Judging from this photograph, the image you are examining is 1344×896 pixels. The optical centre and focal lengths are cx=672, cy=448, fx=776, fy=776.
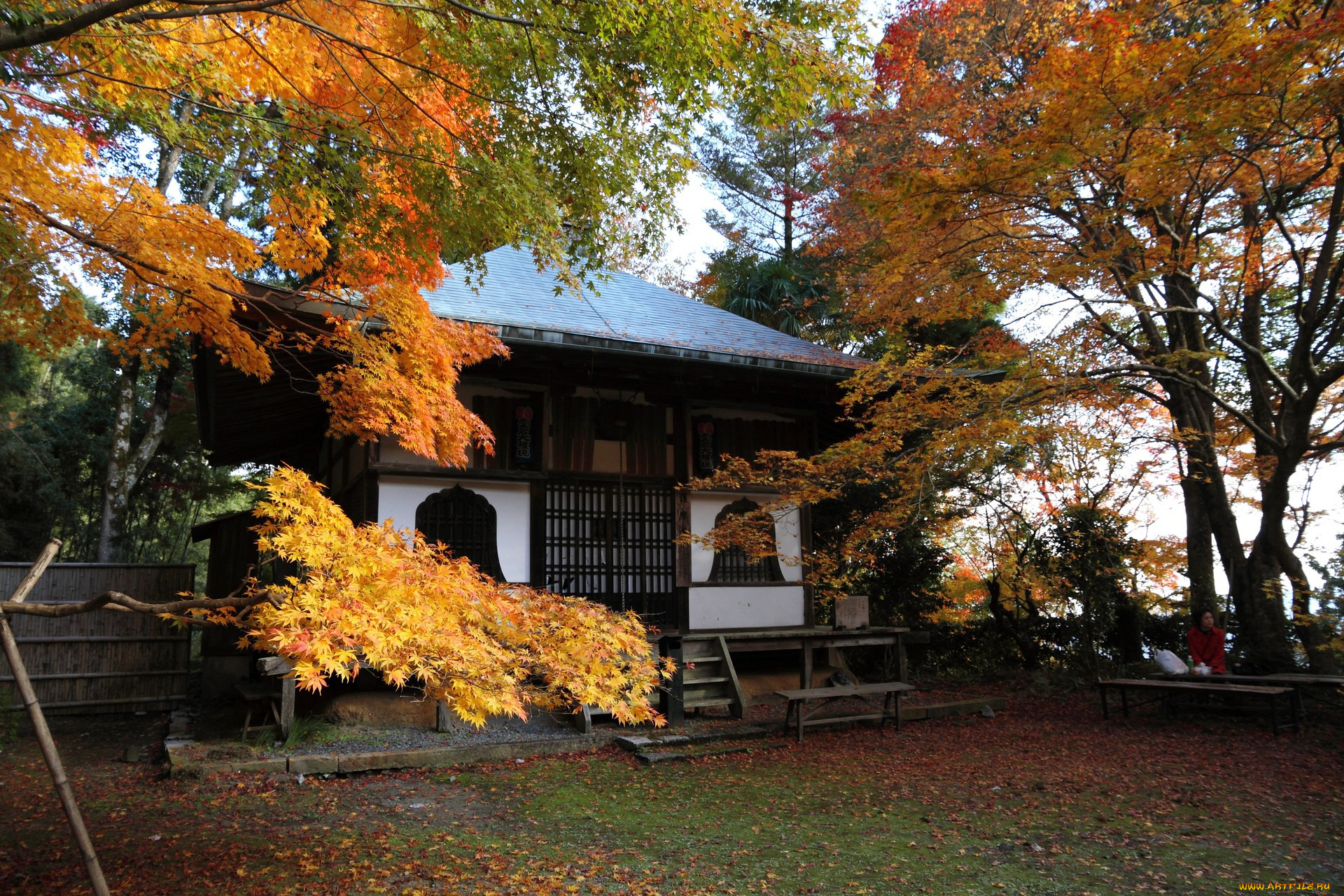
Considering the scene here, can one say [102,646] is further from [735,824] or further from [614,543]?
[735,824]

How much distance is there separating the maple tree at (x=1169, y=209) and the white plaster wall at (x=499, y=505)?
4951 millimetres

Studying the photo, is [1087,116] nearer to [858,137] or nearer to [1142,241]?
[1142,241]

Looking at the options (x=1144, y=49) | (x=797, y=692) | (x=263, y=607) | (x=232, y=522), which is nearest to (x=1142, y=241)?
(x=1144, y=49)

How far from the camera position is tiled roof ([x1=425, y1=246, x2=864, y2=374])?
864 cm

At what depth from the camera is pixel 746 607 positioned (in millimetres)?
10156

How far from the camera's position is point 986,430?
26.6 ft

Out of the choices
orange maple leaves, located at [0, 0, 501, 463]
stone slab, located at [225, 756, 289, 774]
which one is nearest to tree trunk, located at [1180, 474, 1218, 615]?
orange maple leaves, located at [0, 0, 501, 463]

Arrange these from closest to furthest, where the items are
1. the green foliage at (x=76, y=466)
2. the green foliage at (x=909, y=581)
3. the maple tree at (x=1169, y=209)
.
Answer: the maple tree at (x=1169, y=209) → the green foliage at (x=909, y=581) → the green foliage at (x=76, y=466)

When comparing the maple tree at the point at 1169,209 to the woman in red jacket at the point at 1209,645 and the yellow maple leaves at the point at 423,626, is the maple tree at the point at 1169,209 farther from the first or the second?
the yellow maple leaves at the point at 423,626

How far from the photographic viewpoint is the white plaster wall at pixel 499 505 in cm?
841

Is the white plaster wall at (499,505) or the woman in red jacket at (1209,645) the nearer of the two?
the white plaster wall at (499,505)

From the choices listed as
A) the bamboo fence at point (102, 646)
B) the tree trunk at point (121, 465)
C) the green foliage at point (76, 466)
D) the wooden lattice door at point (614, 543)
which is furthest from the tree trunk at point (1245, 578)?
the green foliage at point (76, 466)

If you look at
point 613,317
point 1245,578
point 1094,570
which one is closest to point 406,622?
point 613,317

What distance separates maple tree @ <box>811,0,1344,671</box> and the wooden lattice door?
4.26 meters
